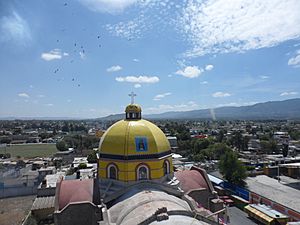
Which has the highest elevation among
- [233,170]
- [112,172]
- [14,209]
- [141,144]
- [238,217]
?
[141,144]

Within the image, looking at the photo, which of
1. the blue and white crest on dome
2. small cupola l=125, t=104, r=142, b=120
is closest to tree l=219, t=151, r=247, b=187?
small cupola l=125, t=104, r=142, b=120

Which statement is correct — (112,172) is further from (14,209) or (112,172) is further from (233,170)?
(233,170)

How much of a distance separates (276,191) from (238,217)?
5.82 metres

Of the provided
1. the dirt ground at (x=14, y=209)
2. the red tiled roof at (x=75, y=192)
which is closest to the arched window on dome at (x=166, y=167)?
the red tiled roof at (x=75, y=192)

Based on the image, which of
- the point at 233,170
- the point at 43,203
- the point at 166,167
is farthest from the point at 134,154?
the point at 233,170

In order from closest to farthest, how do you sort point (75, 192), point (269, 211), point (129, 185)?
1. point (129, 185)
2. point (75, 192)
3. point (269, 211)

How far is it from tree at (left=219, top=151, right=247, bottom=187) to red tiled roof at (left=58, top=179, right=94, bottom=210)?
19.1m

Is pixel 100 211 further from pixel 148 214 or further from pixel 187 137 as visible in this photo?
pixel 187 137

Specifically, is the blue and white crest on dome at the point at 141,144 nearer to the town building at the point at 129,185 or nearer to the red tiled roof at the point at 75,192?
the town building at the point at 129,185

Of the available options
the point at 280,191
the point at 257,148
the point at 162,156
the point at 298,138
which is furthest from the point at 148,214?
the point at 298,138

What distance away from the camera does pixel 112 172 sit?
814 inches

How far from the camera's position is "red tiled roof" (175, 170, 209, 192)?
2275 centimetres

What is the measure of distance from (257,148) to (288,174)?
32851 mm

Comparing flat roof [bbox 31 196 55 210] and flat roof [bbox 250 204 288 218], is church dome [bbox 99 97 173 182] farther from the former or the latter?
flat roof [bbox 31 196 55 210]
